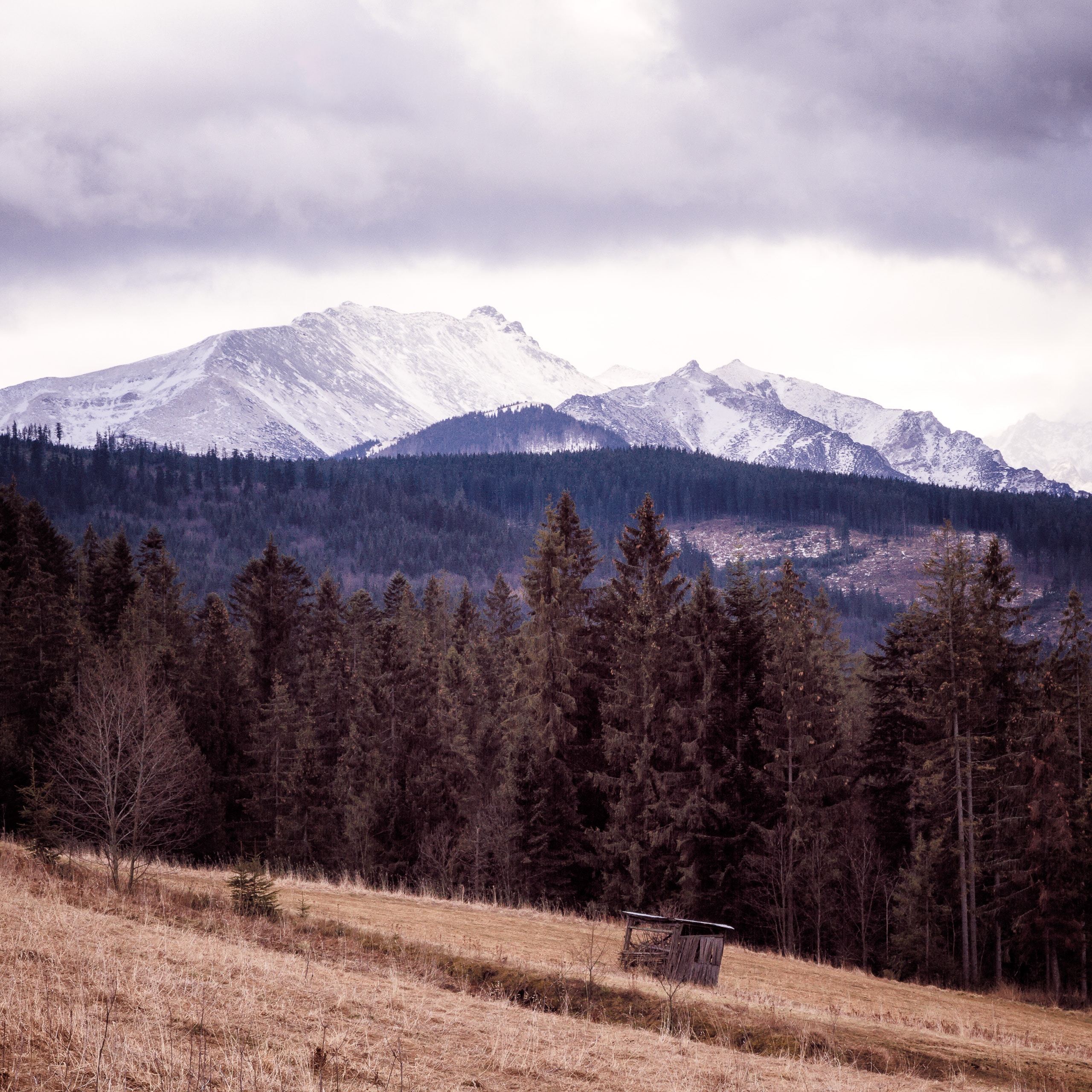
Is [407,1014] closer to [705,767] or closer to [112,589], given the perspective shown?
[705,767]

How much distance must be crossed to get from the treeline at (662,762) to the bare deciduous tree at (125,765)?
0.30 metres

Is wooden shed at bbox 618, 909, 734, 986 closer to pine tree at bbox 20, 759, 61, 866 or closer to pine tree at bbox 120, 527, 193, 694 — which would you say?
pine tree at bbox 20, 759, 61, 866

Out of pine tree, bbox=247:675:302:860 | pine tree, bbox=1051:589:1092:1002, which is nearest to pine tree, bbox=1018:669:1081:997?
pine tree, bbox=1051:589:1092:1002

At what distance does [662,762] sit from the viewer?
1599 inches

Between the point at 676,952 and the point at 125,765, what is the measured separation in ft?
50.7

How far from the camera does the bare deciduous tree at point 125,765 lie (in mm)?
26719

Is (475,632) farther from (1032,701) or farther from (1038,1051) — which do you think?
(1038,1051)

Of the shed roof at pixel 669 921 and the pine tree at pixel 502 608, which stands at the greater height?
the pine tree at pixel 502 608

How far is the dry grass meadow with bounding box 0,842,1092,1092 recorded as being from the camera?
10570 millimetres

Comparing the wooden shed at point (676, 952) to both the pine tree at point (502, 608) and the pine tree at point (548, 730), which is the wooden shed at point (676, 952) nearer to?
the pine tree at point (548, 730)

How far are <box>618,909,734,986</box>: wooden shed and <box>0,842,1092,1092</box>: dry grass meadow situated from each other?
75 centimetres

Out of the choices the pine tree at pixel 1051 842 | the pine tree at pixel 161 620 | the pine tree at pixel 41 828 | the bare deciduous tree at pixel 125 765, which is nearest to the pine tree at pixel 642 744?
the pine tree at pixel 1051 842

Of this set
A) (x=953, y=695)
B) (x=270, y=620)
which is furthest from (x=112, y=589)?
(x=953, y=695)

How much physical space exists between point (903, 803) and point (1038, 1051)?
82.3 feet
